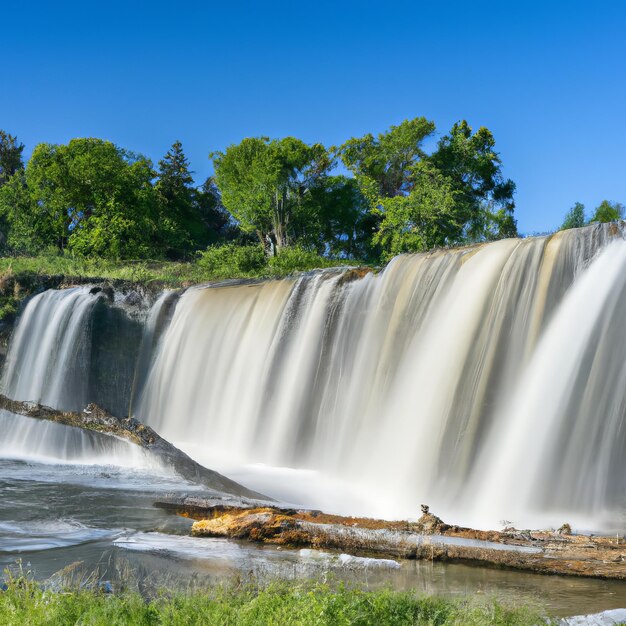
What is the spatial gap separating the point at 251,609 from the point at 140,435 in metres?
9.16

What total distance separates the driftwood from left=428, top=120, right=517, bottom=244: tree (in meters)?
32.1

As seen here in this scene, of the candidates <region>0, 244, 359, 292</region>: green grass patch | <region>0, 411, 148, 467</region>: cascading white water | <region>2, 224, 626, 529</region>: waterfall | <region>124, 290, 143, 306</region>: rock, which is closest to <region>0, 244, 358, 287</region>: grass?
<region>0, 244, 359, 292</region>: green grass patch

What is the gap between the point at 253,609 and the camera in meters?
5.00

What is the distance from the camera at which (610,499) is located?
985 cm

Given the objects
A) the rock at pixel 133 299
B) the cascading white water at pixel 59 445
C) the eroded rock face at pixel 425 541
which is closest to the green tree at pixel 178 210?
the rock at pixel 133 299

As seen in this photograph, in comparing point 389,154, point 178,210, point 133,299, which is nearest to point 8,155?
point 178,210

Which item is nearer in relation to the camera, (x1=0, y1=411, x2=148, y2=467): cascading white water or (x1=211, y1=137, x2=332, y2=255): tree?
(x1=0, y1=411, x2=148, y2=467): cascading white water

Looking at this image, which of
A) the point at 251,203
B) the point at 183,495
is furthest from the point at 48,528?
the point at 251,203

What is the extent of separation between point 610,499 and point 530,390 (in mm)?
2002

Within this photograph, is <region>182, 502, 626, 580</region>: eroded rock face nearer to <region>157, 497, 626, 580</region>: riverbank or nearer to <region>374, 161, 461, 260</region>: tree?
<region>157, 497, 626, 580</region>: riverbank

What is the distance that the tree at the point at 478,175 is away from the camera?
4441 centimetres

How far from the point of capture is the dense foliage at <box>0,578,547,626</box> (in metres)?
4.80

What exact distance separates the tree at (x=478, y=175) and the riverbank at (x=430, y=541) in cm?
3681

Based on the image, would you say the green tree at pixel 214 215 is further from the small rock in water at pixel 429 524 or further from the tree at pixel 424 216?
the small rock in water at pixel 429 524
